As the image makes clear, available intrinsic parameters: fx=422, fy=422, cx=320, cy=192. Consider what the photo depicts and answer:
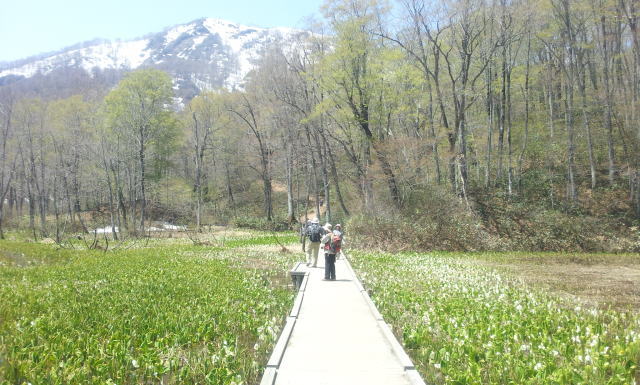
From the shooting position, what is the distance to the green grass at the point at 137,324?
16.5 ft

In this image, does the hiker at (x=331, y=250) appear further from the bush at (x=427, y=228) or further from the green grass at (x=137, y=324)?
the bush at (x=427, y=228)

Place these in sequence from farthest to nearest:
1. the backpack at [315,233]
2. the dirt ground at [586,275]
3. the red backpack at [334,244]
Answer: the backpack at [315,233]
the red backpack at [334,244]
the dirt ground at [586,275]

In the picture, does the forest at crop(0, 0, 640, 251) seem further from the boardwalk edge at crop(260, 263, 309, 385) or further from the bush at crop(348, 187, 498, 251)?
the boardwalk edge at crop(260, 263, 309, 385)

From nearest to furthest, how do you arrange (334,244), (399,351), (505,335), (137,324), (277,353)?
(277,353) < (399,351) < (505,335) < (137,324) < (334,244)

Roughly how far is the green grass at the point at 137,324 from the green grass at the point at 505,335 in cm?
235

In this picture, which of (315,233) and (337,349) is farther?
(315,233)

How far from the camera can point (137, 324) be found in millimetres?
7012

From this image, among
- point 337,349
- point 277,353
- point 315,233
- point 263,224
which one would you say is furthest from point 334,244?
point 263,224

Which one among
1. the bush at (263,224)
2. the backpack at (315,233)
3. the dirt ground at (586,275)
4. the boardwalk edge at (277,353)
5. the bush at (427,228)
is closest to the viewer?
the boardwalk edge at (277,353)

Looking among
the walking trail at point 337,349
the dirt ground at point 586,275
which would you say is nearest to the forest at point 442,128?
the dirt ground at point 586,275

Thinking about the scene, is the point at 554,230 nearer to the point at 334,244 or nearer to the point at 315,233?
the point at 315,233

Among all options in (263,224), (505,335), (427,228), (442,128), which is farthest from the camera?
(263,224)

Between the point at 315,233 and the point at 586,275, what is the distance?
9.00m

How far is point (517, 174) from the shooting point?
30.8m
